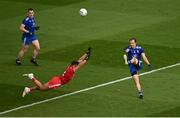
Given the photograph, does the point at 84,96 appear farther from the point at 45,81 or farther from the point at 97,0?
the point at 97,0

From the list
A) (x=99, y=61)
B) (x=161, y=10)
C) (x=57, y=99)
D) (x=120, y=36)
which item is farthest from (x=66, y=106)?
(x=161, y=10)

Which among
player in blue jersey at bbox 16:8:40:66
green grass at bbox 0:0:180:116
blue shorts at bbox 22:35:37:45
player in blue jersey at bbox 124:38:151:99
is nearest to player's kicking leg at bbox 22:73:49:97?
green grass at bbox 0:0:180:116

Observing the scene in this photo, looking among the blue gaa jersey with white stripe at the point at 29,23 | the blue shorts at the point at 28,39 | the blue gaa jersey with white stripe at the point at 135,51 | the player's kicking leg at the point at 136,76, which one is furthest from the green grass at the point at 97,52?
the blue gaa jersey with white stripe at the point at 29,23

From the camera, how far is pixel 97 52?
125 feet

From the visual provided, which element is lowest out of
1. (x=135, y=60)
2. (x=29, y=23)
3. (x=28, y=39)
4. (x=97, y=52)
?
(x=135, y=60)

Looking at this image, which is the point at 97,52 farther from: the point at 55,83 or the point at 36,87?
the point at 36,87

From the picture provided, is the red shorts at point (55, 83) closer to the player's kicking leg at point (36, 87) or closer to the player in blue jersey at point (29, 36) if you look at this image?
the player's kicking leg at point (36, 87)

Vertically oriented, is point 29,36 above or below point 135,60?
above

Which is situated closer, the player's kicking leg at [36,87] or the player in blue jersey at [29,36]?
the player's kicking leg at [36,87]

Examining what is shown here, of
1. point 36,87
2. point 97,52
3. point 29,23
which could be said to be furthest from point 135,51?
point 97,52

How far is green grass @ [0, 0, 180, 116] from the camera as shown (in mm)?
30234

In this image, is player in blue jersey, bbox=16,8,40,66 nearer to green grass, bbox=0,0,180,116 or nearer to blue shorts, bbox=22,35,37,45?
blue shorts, bbox=22,35,37,45

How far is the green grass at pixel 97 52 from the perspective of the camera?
30234 mm

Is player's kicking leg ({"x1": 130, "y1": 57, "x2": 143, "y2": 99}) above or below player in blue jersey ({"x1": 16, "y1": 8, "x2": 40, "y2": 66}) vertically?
below
